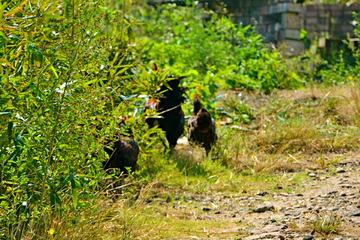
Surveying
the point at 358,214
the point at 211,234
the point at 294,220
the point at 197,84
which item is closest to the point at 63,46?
the point at 211,234

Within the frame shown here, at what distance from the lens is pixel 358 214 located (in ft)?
8.84

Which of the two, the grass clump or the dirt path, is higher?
the grass clump

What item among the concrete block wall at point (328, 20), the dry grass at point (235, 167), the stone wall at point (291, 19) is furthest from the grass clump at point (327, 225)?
the concrete block wall at point (328, 20)

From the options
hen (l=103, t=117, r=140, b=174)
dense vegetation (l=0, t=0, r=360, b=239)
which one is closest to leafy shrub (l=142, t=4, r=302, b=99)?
dense vegetation (l=0, t=0, r=360, b=239)

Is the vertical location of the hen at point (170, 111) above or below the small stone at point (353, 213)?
above

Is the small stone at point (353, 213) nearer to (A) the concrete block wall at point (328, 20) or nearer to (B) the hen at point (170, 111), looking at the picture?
(B) the hen at point (170, 111)

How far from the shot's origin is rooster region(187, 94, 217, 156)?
13.5 feet

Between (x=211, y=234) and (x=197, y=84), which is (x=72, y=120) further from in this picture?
(x=197, y=84)

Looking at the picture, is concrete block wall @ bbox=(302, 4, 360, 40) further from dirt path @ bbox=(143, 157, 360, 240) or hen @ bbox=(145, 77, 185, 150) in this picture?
hen @ bbox=(145, 77, 185, 150)

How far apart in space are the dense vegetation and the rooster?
0.22 m

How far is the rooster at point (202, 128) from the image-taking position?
13.5 ft

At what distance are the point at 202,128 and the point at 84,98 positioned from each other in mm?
2396

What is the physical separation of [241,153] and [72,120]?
117 inches

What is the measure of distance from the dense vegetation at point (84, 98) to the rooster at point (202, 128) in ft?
0.71
